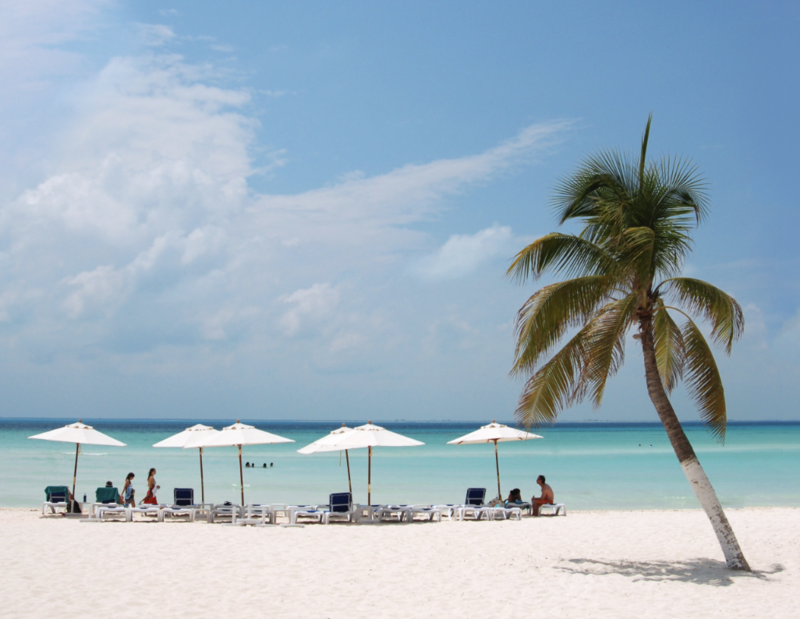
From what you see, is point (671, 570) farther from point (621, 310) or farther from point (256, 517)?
point (256, 517)

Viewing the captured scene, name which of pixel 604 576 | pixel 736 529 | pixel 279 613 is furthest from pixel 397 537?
pixel 736 529

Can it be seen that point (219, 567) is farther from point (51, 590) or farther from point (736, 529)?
point (736, 529)

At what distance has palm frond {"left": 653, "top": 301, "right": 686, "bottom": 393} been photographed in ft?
29.3

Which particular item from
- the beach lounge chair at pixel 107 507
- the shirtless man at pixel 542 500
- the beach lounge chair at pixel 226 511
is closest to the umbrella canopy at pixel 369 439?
the beach lounge chair at pixel 226 511

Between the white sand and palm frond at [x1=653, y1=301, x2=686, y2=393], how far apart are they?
238 cm

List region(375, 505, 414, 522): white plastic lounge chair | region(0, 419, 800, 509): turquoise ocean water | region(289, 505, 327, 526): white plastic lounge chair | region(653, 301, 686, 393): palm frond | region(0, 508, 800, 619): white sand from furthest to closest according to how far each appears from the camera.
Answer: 1. region(0, 419, 800, 509): turquoise ocean water
2. region(375, 505, 414, 522): white plastic lounge chair
3. region(289, 505, 327, 526): white plastic lounge chair
4. region(653, 301, 686, 393): palm frond
5. region(0, 508, 800, 619): white sand

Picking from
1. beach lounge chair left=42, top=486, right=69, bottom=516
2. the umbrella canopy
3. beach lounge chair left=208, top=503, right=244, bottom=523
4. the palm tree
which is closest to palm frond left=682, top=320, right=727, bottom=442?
the palm tree

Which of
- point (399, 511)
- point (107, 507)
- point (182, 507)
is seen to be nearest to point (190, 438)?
point (182, 507)

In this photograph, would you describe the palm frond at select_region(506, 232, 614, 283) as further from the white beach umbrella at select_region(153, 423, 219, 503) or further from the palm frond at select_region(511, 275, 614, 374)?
the white beach umbrella at select_region(153, 423, 219, 503)

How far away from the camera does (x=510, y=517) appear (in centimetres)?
1376

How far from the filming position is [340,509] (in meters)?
13.0

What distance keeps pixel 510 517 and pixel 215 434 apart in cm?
616

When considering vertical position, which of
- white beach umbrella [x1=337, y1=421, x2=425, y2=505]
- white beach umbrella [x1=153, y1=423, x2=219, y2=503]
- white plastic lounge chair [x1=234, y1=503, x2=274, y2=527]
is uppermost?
white beach umbrella [x1=153, y1=423, x2=219, y2=503]

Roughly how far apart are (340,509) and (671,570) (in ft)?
21.2
